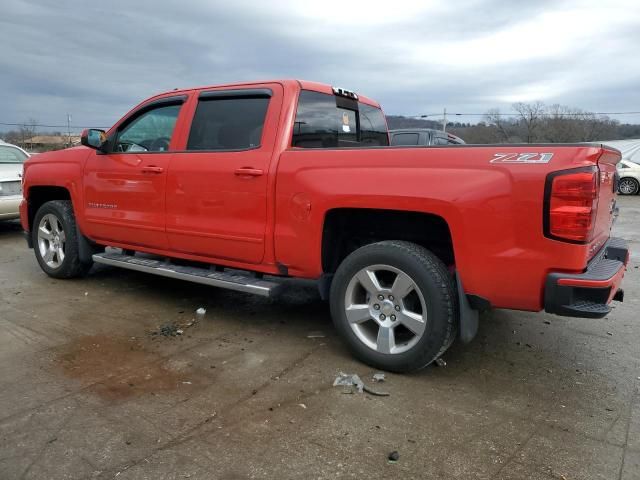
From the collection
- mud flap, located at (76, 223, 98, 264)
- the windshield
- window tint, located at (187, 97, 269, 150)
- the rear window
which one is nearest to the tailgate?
the rear window

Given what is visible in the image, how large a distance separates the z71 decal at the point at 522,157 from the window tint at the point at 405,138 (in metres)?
8.04

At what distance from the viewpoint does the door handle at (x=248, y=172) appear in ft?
12.7

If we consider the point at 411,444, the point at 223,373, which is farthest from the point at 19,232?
the point at 411,444

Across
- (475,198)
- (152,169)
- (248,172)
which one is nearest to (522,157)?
(475,198)

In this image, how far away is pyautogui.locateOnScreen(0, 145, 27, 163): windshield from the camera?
934 centimetres

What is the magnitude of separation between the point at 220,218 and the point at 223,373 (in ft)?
4.20

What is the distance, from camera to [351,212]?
366cm

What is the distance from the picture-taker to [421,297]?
3.24 m

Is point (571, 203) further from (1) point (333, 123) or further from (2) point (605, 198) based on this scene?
(1) point (333, 123)

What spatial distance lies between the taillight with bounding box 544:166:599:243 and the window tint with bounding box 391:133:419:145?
8.23 m

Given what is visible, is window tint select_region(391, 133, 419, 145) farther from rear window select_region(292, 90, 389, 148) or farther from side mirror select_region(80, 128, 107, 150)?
side mirror select_region(80, 128, 107, 150)

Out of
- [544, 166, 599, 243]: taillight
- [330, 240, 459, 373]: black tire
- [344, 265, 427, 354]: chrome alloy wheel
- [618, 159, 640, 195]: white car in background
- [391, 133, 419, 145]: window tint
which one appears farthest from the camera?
[618, 159, 640, 195]: white car in background

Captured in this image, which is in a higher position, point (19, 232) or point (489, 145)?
point (489, 145)

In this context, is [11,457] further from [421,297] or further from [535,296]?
[535,296]
